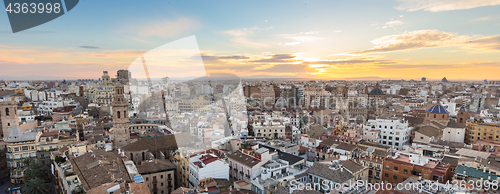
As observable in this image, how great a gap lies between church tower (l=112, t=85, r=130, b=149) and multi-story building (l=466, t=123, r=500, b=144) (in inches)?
1226

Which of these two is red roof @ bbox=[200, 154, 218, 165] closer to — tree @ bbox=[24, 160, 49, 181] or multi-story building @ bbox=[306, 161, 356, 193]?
multi-story building @ bbox=[306, 161, 356, 193]

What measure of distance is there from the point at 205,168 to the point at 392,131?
1796cm

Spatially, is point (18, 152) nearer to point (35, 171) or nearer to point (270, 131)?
point (35, 171)

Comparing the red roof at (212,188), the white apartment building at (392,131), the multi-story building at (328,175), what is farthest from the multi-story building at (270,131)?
the red roof at (212,188)

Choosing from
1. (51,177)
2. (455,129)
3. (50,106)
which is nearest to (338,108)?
(455,129)

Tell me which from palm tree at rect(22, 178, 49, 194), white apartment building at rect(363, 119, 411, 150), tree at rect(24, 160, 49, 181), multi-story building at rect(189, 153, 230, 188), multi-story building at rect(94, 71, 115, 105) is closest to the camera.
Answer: multi-story building at rect(189, 153, 230, 188)

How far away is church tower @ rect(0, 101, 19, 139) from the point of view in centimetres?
2073

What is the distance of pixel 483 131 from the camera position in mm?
23219

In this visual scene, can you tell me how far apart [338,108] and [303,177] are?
32.0 m

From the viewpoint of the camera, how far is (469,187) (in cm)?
1022

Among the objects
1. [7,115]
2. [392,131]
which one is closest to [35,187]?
[7,115]

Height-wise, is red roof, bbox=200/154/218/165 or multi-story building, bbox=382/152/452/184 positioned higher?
red roof, bbox=200/154/218/165

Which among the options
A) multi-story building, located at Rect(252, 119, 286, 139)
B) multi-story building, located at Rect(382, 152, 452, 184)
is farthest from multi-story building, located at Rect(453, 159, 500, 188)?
multi-story building, located at Rect(252, 119, 286, 139)

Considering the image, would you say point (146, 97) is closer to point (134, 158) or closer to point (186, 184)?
point (134, 158)
